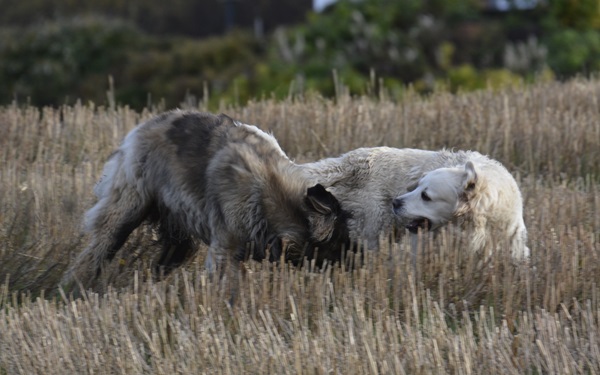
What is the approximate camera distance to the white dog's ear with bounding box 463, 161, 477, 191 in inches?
274

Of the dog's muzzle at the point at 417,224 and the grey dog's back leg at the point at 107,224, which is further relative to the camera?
the grey dog's back leg at the point at 107,224

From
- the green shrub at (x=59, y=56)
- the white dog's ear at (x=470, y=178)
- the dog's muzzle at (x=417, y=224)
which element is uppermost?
the white dog's ear at (x=470, y=178)

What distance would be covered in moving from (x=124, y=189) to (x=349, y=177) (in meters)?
1.68

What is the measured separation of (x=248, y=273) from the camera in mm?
6477

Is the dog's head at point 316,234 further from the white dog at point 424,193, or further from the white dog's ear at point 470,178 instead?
the white dog's ear at point 470,178

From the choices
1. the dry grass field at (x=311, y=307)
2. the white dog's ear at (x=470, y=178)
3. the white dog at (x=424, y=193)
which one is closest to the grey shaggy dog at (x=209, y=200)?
the dry grass field at (x=311, y=307)

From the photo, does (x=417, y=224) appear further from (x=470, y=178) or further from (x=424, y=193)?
(x=470, y=178)

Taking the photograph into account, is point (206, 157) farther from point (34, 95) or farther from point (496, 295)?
point (34, 95)

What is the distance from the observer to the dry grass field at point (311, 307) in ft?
18.0

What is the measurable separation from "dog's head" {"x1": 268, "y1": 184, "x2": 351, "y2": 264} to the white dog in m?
0.35

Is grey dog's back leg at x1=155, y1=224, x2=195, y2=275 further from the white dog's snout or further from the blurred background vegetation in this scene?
the blurred background vegetation

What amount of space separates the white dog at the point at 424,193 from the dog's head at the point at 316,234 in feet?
1.15

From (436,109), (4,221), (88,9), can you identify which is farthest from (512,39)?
(4,221)

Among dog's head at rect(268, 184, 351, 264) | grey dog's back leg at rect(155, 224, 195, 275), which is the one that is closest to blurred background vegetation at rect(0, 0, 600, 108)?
grey dog's back leg at rect(155, 224, 195, 275)
